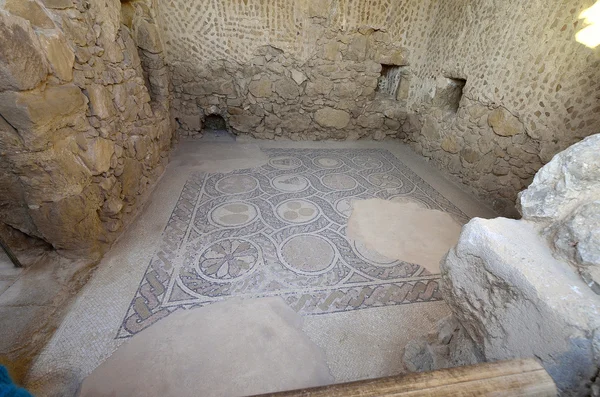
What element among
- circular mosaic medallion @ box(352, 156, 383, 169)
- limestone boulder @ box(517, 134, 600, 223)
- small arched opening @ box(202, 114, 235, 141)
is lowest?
circular mosaic medallion @ box(352, 156, 383, 169)

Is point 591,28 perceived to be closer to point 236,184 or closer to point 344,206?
point 344,206

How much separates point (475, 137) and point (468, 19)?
1.55 m

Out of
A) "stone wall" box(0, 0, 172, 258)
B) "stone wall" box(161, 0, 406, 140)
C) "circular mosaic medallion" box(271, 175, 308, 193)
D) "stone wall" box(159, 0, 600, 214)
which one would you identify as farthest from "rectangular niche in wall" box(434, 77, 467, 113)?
"stone wall" box(0, 0, 172, 258)

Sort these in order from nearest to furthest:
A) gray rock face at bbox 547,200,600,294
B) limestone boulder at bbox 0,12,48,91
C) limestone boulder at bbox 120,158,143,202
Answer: gray rock face at bbox 547,200,600,294 < limestone boulder at bbox 0,12,48,91 < limestone boulder at bbox 120,158,143,202

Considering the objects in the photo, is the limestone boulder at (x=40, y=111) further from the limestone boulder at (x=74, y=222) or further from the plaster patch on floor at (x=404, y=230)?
the plaster patch on floor at (x=404, y=230)

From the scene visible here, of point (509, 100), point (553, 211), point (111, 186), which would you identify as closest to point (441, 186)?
point (509, 100)

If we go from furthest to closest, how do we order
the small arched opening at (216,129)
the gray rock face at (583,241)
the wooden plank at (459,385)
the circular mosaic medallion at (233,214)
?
1. the small arched opening at (216,129)
2. the circular mosaic medallion at (233,214)
3. the gray rock face at (583,241)
4. the wooden plank at (459,385)

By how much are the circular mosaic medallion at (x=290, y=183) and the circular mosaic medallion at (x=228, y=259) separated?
42.0 inches

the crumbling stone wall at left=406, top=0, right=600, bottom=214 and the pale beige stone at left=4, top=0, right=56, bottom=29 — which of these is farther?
the crumbling stone wall at left=406, top=0, right=600, bottom=214

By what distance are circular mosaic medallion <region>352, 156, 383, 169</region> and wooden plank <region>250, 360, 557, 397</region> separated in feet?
11.6

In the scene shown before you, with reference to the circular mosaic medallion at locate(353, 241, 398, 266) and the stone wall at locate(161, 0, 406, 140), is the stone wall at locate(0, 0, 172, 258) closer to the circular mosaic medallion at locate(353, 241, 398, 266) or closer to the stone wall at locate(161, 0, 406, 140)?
the stone wall at locate(161, 0, 406, 140)

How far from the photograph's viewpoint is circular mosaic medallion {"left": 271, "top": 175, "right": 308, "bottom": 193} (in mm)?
3447

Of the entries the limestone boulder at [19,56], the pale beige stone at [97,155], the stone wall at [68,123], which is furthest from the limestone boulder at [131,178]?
the limestone boulder at [19,56]

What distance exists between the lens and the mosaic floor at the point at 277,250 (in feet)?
6.88
